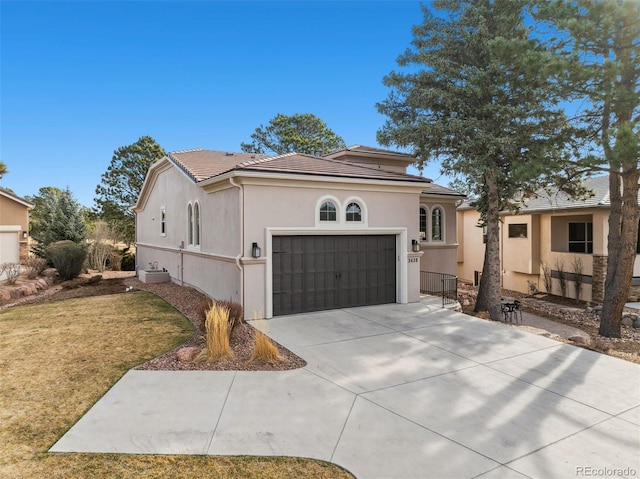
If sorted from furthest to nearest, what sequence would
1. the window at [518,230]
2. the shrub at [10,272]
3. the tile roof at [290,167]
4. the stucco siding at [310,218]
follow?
1. the window at [518,230]
2. the shrub at [10,272]
3. the tile roof at [290,167]
4. the stucco siding at [310,218]

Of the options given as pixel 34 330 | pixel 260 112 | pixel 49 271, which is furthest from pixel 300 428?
pixel 260 112

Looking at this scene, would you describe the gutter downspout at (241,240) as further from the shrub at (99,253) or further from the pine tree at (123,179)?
the pine tree at (123,179)

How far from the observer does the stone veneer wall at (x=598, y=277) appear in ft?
55.6

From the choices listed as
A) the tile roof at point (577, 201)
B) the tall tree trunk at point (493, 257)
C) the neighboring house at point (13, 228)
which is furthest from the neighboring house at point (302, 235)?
the neighboring house at point (13, 228)

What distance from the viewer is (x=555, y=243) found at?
65.7ft

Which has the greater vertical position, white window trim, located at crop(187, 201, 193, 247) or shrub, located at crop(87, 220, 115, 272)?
white window trim, located at crop(187, 201, 193, 247)

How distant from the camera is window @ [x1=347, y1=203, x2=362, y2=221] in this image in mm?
11641

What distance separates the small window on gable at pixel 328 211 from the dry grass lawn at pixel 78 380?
189 inches

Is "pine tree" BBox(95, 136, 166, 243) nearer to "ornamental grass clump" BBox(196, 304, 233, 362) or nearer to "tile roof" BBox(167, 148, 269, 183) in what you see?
"tile roof" BBox(167, 148, 269, 183)

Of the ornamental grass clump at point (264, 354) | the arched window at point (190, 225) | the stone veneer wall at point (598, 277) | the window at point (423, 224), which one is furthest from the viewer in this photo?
the window at point (423, 224)

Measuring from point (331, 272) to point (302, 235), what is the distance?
4.80 feet

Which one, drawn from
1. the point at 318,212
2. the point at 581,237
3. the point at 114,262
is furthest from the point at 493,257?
the point at 114,262

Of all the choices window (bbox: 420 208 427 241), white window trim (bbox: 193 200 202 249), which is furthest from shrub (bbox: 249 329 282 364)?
window (bbox: 420 208 427 241)

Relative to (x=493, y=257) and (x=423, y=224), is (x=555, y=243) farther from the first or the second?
(x=493, y=257)
